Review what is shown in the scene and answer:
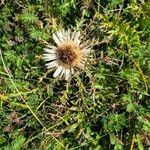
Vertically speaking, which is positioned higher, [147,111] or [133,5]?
[133,5]

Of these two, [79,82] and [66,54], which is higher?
[66,54]

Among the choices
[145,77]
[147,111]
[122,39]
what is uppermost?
Result: [122,39]

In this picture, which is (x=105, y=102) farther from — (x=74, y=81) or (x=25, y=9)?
(x=25, y=9)

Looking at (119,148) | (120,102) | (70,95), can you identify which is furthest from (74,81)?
(119,148)
